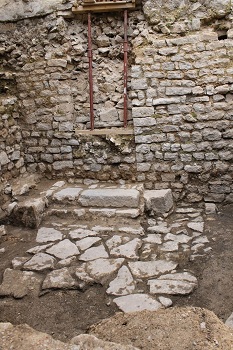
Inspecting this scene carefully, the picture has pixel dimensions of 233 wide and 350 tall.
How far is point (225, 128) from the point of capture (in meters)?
4.57

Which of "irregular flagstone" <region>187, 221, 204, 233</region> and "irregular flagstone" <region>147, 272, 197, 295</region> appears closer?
"irregular flagstone" <region>147, 272, 197, 295</region>

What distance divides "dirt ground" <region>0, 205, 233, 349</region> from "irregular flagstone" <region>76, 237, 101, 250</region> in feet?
2.39

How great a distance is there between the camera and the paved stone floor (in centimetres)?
295

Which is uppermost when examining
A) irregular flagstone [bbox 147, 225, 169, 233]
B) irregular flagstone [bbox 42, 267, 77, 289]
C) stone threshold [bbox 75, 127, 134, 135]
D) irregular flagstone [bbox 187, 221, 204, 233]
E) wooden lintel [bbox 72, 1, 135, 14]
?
wooden lintel [bbox 72, 1, 135, 14]

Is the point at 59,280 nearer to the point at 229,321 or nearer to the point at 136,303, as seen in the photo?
the point at 136,303

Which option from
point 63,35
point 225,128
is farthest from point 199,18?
point 63,35

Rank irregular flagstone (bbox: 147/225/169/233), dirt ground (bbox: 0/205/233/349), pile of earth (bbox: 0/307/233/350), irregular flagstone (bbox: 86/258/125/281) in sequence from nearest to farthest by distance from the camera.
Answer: pile of earth (bbox: 0/307/233/350), dirt ground (bbox: 0/205/233/349), irregular flagstone (bbox: 86/258/125/281), irregular flagstone (bbox: 147/225/169/233)

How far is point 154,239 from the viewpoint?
152 inches

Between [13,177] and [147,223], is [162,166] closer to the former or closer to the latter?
[147,223]

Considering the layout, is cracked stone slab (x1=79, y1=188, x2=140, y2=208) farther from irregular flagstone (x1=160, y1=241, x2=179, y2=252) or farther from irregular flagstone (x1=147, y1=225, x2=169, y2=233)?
irregular flagstone (x1=160, y1=241, x2=179, y2=252)

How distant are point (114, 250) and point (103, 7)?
3.42 meters

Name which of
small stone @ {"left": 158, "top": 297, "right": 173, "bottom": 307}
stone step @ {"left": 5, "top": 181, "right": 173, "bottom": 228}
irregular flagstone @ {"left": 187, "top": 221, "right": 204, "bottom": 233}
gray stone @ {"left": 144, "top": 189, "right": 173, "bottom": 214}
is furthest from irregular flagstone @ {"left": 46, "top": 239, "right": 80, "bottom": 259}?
irregular flagstone @ {"left": 187, "top": 221, "right": 204, "bottom": 233}

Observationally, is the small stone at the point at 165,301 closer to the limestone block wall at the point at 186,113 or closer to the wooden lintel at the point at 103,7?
the limestone block wall at the point at 186,113

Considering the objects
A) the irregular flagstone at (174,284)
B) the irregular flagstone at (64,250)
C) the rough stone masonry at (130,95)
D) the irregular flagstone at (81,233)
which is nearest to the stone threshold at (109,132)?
the rough stone masonry at (130,95)
